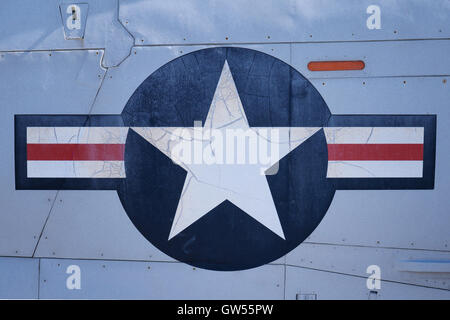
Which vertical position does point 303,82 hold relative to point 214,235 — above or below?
above

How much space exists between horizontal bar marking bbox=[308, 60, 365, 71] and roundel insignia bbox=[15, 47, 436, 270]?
0.07m

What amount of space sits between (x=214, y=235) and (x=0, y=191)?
1.07 metres

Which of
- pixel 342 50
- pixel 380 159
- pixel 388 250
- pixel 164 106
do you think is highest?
pixel 342 50

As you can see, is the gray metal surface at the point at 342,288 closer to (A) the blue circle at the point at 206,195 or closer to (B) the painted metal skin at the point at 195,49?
(B) the painted metal skin at the point at 195,49

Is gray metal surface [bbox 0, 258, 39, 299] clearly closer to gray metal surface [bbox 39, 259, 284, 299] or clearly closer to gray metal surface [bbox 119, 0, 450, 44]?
gray metal surface [bbox 39, 259, 284, 299]

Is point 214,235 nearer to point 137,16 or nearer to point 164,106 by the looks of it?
point 164,106

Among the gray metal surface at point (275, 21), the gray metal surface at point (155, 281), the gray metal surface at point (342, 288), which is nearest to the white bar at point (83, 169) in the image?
the gray metal surface at point (155, 281)

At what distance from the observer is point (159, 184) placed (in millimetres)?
1963

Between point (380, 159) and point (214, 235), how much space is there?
2.81ft

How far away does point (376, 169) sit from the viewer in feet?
6.31

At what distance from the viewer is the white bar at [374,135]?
6.27 ft

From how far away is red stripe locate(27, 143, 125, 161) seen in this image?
1959 millimetres

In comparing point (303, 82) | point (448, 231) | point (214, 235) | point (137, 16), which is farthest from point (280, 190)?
point (137, 16)

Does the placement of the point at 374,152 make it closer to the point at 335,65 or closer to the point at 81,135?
the point at 335,65
